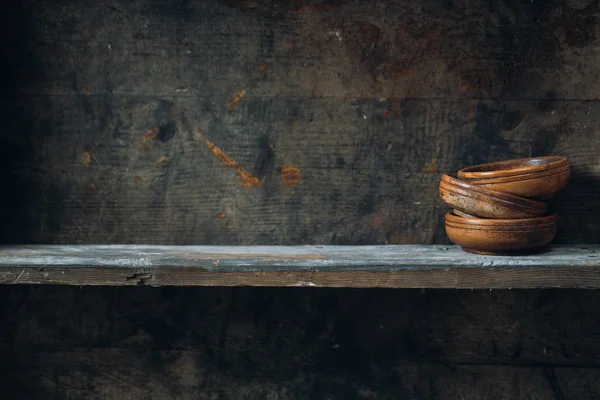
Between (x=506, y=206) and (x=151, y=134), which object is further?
(x=151, y=134)

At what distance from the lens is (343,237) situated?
5.69 feet

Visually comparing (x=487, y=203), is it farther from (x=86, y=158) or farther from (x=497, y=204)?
(x=86, y=158)

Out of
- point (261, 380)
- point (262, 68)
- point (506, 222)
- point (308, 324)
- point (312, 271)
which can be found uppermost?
point (262, 68)

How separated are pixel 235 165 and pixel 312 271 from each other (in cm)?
42

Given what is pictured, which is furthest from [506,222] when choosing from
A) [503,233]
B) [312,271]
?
[312,271]

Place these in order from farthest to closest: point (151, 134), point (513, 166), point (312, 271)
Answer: point (151, 134) < point (513, 166) < point (312, 271)

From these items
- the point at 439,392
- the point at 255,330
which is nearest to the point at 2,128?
the point at 255,330

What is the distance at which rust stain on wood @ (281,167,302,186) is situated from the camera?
67.9 inches

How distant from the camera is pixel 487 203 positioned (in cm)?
144

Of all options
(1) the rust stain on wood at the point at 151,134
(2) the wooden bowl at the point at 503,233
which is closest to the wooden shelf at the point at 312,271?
(2) the wooden bowl at the point at 503,233

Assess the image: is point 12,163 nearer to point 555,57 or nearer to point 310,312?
point 310,312

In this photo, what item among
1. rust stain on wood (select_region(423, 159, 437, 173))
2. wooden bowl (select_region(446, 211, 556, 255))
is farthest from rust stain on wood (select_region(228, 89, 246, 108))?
wooden bowl (select_region(446, 211, 556, 255))

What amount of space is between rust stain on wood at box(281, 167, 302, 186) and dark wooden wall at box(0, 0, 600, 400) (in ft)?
0.04

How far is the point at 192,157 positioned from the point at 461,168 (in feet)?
2.18
